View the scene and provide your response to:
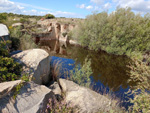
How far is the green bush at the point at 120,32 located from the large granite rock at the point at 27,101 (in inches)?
503

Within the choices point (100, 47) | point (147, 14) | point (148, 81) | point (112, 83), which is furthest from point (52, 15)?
point (148, 81)

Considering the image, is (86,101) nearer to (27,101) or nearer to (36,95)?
(36,95)

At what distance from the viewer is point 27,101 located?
2.06 meters

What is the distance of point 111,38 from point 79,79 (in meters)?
10.7

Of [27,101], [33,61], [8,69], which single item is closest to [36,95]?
[27,101]

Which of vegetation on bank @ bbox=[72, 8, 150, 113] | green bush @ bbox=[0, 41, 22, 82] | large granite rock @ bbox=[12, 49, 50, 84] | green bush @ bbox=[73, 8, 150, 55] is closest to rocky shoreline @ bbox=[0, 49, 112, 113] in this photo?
large granite rock @ bbox=[12, 49, 50, 84]

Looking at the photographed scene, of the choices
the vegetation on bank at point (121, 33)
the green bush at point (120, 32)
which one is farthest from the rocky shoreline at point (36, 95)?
the green bush at point (120, 32)

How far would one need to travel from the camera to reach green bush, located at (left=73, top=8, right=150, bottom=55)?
1313 cm

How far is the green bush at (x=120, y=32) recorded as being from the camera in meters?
13.1

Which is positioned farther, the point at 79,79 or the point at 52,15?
the point at 52,15

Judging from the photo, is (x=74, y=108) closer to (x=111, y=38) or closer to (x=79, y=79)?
(x=79, y=79)

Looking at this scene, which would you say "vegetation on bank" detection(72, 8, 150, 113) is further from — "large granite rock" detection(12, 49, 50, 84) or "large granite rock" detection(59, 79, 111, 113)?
"large granite rock" detection(12, 49, 50, 84)

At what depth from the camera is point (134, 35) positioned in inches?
535

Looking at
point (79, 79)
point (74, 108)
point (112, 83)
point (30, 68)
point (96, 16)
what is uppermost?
point (96, 16)
